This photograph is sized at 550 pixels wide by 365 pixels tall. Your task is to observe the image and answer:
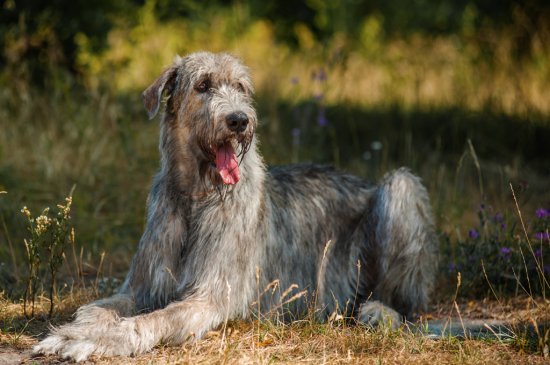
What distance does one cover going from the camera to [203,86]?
17.3ft

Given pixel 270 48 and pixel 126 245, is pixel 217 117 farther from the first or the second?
pixel 270 48

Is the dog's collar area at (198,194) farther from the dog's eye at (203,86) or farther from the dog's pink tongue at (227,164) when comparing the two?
the dog's eye at (203,86)

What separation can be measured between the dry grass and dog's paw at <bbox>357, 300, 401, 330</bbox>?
303 millimetres

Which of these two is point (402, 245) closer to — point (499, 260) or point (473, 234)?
point (473, 234)

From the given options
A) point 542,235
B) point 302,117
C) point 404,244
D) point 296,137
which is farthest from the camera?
point 302,117

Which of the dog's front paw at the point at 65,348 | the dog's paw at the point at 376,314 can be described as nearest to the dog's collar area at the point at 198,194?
the dog's front paw at the point at 65,348

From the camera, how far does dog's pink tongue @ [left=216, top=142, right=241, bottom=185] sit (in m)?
5.09

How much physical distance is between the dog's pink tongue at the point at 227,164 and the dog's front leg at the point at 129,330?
0.82 meters

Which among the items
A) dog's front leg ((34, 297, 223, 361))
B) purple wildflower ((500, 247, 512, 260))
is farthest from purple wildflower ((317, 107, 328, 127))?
dog's front leg ((34, 297, 223, 361))

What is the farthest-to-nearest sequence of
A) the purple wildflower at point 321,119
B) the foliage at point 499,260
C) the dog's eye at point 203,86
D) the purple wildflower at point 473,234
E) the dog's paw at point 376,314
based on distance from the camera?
1. the purple wildflower at point 321,119
2. the purple wildflower at point 473,234
3. the foliage at point 499,260
4. the dog's paw at point 376,314
5. the dog's eye at point 203,86

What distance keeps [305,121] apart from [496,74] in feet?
12.6

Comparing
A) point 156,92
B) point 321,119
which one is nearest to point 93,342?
point 156,92

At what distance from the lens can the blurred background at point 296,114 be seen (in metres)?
7.53

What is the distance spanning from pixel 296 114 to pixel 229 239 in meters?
4.93
